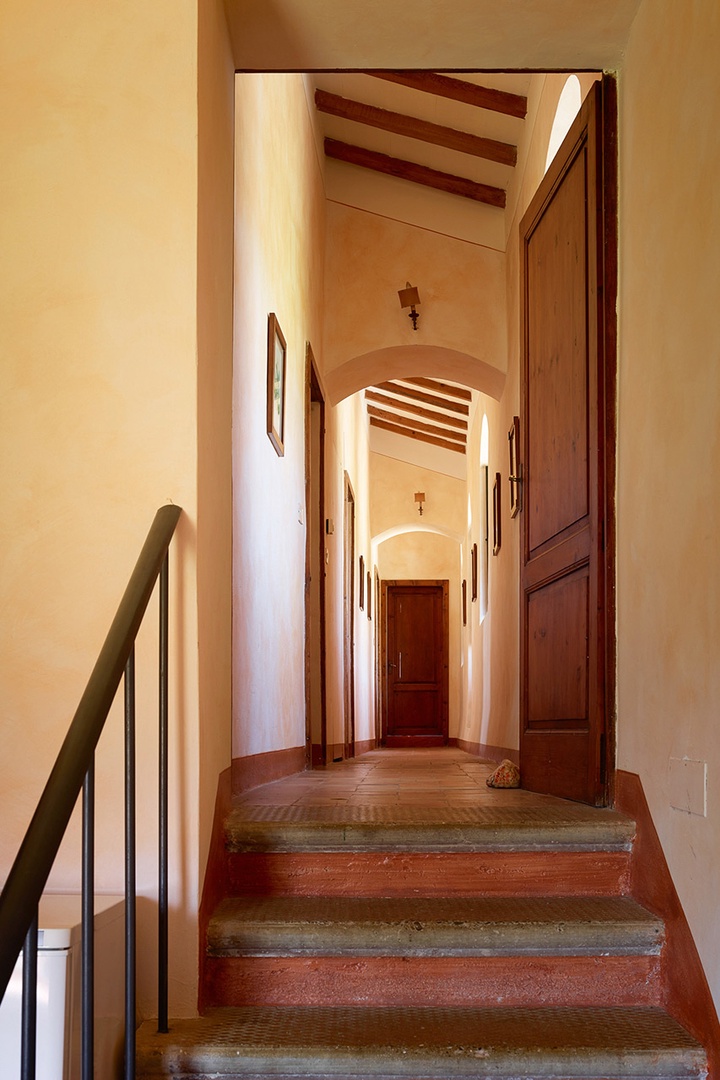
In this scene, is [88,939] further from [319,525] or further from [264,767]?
[319,525]

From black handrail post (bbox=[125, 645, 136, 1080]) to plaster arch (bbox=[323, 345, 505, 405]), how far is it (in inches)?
186

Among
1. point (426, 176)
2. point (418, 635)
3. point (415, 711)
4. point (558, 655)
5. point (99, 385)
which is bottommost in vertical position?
point (415, 711)

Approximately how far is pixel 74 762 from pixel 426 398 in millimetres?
9444

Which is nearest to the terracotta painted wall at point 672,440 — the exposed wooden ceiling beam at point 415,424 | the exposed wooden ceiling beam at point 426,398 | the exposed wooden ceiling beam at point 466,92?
the exposed wooden ceiling beam at point 466,92

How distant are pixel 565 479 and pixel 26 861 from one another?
2315mm

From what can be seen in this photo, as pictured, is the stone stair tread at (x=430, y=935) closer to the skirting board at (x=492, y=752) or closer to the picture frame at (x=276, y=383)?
the picture frame at (x=276, y=383)

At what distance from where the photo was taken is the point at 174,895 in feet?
7.57

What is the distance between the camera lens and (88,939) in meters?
1.72

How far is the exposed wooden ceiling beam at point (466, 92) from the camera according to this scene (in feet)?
17.5

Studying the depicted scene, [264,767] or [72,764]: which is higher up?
[72,764]

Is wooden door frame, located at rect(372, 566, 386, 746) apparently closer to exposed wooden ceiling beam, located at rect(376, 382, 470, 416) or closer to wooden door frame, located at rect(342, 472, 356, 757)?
exposed wooden ceiling beam, located at rect(376, 382, 470, 416)

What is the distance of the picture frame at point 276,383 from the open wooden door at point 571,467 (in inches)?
41.0

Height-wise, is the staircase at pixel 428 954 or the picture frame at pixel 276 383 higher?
the picture frame at pixel 276 383

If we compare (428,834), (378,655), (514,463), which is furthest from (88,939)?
(378,655)
